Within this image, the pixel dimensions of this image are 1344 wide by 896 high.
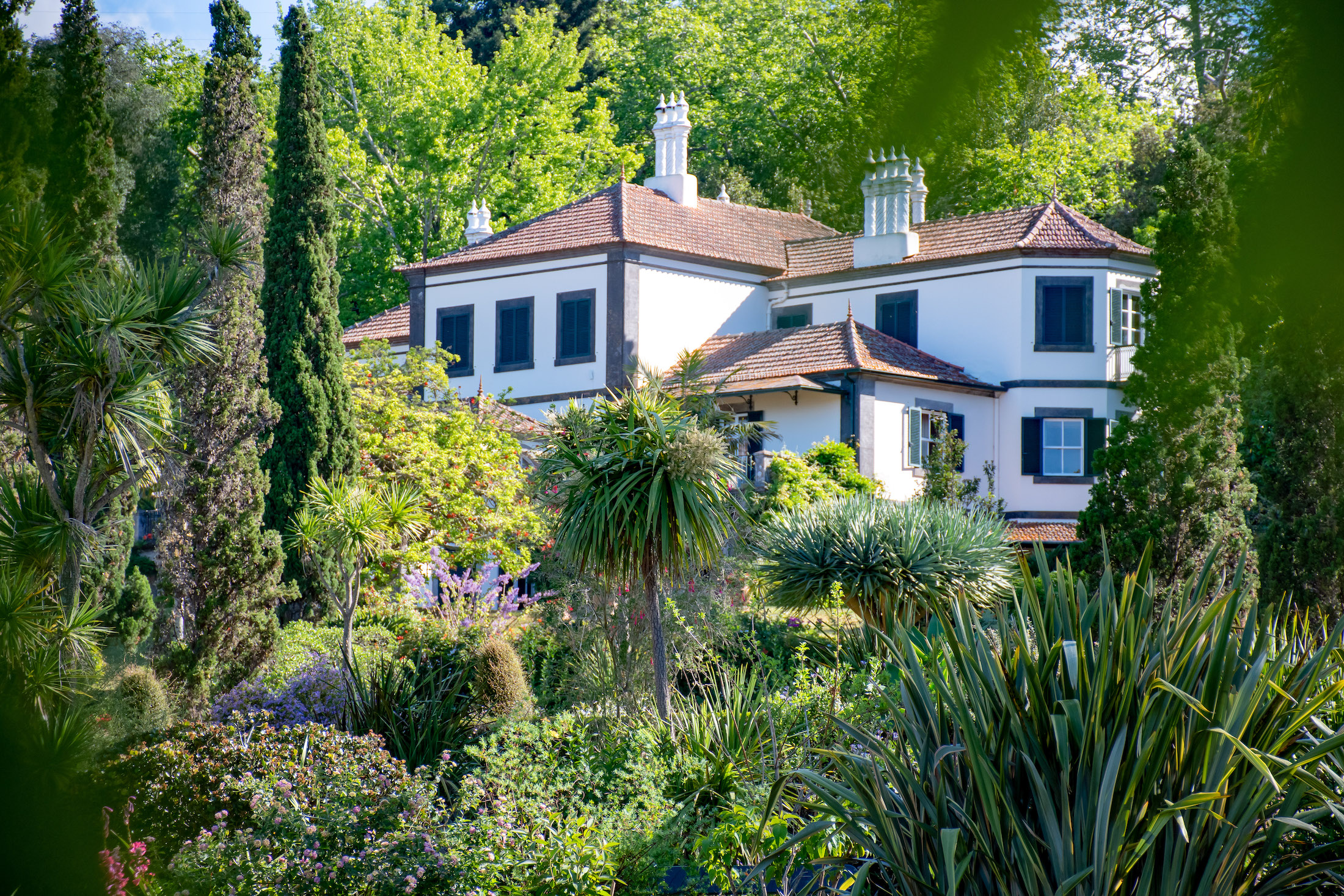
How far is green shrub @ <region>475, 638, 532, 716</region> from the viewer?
11.4m

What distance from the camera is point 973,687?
5.29 m

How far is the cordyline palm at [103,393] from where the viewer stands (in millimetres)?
8648

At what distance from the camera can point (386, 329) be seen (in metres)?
34.1

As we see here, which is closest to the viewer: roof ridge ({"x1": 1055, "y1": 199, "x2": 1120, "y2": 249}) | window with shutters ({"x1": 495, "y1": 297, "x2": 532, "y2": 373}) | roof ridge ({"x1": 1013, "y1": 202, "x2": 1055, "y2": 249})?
roof ridge ({"x1": 1013, "y1": 202, "x2": 1055, "y2": 249})

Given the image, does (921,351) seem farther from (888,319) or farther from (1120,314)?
(1120,314)

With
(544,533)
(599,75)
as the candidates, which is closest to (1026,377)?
(544,533)

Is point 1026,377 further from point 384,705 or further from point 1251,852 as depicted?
point 1251,852

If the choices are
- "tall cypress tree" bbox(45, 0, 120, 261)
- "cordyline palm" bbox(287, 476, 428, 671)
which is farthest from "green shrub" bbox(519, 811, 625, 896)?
"tall cypress tree" bbox(45, 0, 120, 261)

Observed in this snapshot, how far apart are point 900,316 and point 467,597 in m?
15.2

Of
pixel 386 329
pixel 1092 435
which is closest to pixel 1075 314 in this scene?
pixel 1092 435

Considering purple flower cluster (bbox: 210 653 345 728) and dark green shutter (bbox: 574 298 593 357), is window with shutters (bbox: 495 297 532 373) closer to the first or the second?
dark green shutter (bbox: 574 298 593 357)

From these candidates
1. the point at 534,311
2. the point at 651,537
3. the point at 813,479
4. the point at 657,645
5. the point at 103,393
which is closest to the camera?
the point at 103,393

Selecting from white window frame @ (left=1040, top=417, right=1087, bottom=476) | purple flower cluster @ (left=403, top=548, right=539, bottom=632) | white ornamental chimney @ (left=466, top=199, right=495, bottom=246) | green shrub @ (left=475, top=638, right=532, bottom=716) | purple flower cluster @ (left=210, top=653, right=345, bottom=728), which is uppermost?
white ornamental chimney @ (left=466, top=199, right=495, bottom=246)

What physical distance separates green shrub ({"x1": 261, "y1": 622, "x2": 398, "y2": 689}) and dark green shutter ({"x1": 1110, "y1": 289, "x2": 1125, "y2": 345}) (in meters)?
18.3
